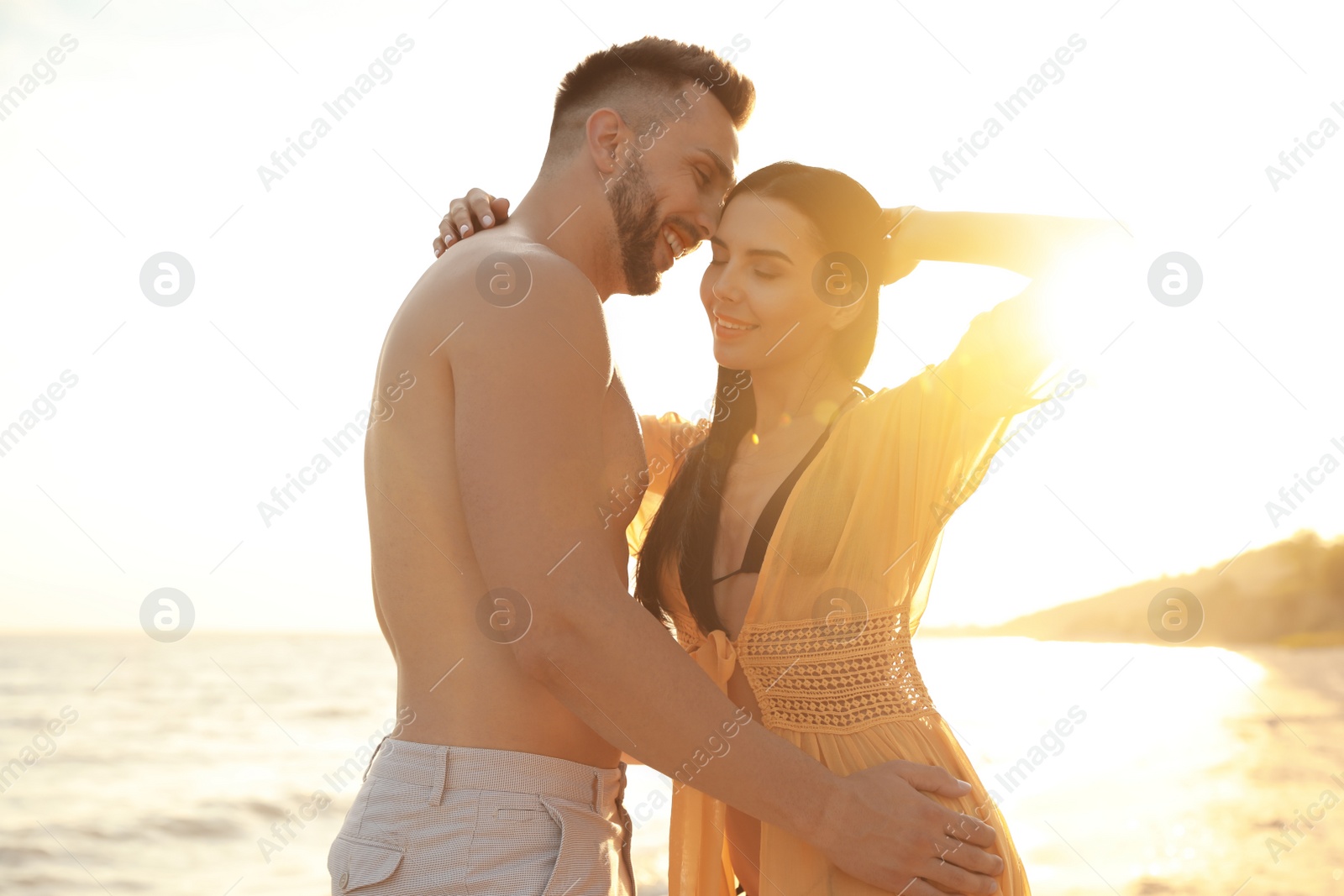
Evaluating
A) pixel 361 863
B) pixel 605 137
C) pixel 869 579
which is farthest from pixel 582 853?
pixel 605 137

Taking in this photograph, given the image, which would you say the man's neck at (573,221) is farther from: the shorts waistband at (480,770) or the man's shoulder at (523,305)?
the shorts waistband at (480,770)

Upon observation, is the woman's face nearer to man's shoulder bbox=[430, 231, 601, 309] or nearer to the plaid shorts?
man's shoulder bbox=[430, 231, 601, 309]

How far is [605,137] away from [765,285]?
710mm

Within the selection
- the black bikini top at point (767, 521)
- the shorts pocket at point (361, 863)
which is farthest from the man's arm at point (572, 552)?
the black bikini top at point (767, 521)

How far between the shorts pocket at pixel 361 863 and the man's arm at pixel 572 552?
1.40 ft

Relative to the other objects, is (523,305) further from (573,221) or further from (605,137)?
(605,137)

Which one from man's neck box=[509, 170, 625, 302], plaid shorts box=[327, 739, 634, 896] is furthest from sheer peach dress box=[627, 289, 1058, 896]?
man's neck box=[509, 170, 625, 302]

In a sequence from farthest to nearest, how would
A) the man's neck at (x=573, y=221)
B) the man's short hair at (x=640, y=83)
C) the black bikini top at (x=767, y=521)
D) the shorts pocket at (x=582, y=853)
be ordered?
the black bikini top at (x=767, y=521), the man's short hair at (x=640, y=83), the man's neck at (x=573, y=221), the shorts pocket at (x=582, y=853)

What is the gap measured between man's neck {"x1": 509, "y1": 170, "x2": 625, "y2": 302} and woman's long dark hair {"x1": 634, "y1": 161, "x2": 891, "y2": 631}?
670 mm

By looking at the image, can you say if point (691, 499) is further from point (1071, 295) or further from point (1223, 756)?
point (1223, 756)

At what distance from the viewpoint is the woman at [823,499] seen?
233cm

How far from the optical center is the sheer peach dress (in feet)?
7.61

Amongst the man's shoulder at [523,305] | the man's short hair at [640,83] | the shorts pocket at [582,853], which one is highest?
the man's short hair at [640,83]

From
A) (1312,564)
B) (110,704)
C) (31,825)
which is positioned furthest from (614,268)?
(1312,564)
